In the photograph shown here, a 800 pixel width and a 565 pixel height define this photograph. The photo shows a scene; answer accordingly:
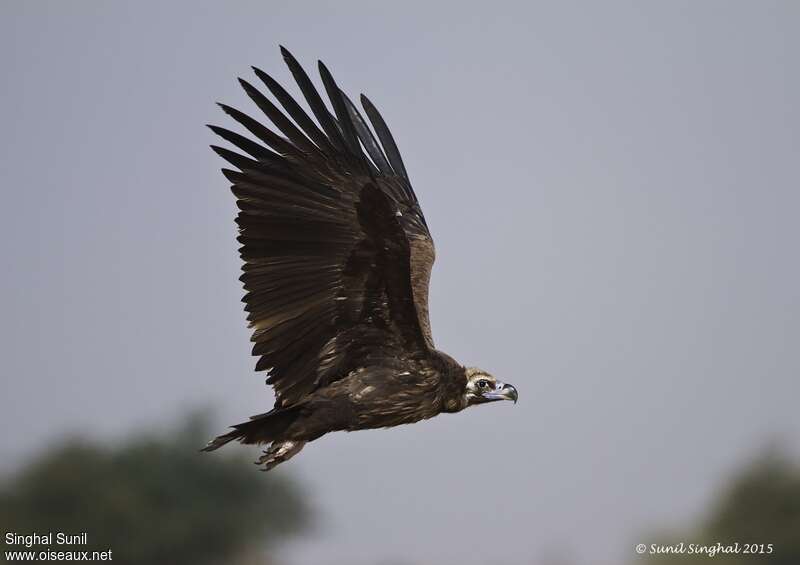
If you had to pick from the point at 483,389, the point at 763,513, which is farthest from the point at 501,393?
the point at 763,513

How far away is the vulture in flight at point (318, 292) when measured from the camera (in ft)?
31.5

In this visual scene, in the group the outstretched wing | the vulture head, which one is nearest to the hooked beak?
the vulture head

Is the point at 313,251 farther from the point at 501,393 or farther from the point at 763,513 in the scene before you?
the point at 763,513

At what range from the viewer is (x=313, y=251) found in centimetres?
982

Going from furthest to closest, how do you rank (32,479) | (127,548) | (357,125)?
1. (127,548)
2. (32,479)
3. (357,125)

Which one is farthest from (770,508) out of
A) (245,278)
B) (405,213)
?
(245,278)

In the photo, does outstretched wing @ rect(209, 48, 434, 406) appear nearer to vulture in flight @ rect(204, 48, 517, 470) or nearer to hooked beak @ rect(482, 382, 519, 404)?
vulture in flight @ rect(204, 48, 517, 470)

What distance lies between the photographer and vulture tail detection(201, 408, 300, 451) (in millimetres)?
9531

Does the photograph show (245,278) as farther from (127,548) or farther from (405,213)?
(127,548)

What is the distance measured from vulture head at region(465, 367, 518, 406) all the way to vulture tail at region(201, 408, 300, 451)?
5.06ft

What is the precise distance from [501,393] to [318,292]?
187cm

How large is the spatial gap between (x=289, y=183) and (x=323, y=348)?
1.29 metres

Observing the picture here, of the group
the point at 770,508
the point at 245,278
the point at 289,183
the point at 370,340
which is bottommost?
the point at 770,508

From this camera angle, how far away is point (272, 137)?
9.68 meters
